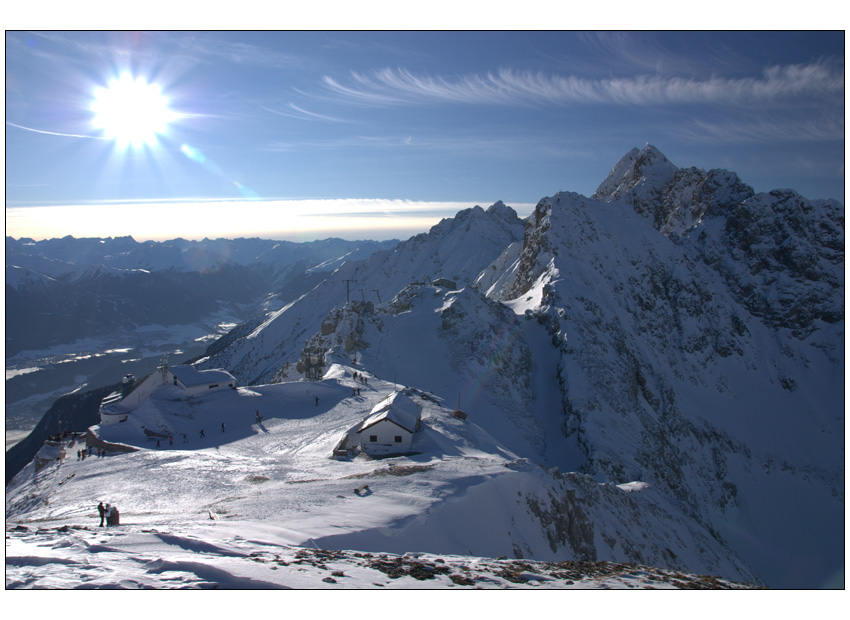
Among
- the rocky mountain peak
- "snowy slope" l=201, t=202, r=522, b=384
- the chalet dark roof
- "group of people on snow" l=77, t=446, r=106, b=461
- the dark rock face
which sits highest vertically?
the rocky mountain peak

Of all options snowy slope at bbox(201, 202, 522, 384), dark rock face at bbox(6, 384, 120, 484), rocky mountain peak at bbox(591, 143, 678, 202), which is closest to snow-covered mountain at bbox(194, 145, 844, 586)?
rocky mountain peak at bbox(591, 143, 678, 202)

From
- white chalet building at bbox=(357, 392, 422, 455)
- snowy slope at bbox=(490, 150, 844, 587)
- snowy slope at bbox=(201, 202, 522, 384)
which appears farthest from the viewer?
snowy slope at bbox=(201, 202, 522, 384)

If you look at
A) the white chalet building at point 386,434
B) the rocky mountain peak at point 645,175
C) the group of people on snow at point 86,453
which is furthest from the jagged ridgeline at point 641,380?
the group of people on snow at point 86,453

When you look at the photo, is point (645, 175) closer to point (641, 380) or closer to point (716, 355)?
point (716, 355)

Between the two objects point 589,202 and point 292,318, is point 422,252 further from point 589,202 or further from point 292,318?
point 589,202

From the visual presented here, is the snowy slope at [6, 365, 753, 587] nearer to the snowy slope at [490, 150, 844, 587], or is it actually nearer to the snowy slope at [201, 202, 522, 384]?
the snowy slope at [490, 150, 844, 587]

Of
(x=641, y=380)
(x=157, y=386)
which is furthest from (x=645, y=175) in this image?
(x=157, y=386)

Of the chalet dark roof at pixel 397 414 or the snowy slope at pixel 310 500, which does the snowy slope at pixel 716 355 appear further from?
the chalet dark roof at pixel 397 414
